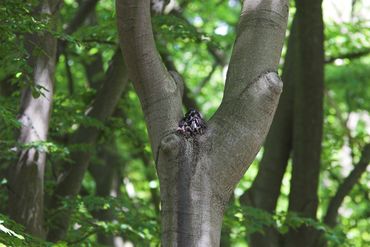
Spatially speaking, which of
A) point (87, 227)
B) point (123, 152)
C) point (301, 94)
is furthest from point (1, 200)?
point (123, 152)

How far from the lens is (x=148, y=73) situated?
11.2ft

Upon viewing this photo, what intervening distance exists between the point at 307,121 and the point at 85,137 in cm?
268

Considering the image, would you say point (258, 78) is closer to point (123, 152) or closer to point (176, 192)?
point (176, 192)

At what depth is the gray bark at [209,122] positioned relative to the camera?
3.19 m

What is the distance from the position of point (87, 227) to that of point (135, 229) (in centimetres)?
48

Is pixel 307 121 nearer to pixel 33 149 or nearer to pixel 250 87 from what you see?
pixel 33 149

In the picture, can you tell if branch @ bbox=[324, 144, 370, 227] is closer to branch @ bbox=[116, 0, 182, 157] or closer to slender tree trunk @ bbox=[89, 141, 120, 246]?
slender tree trunk @ bbox=[89, 141, 120, 246]

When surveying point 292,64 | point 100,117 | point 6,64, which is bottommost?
point 6,64

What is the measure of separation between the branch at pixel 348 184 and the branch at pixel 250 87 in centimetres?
527

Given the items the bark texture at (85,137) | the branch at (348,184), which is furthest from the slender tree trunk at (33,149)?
the branch at (348,184)

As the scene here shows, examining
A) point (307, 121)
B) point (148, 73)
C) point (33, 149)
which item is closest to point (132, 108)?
point (307, 121)

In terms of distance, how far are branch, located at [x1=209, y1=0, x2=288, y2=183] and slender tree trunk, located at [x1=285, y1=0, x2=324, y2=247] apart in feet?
14.1

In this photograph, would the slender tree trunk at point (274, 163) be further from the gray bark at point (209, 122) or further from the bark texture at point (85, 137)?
the gray bark at point (209, 122)

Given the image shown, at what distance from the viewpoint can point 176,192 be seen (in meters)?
3.20
